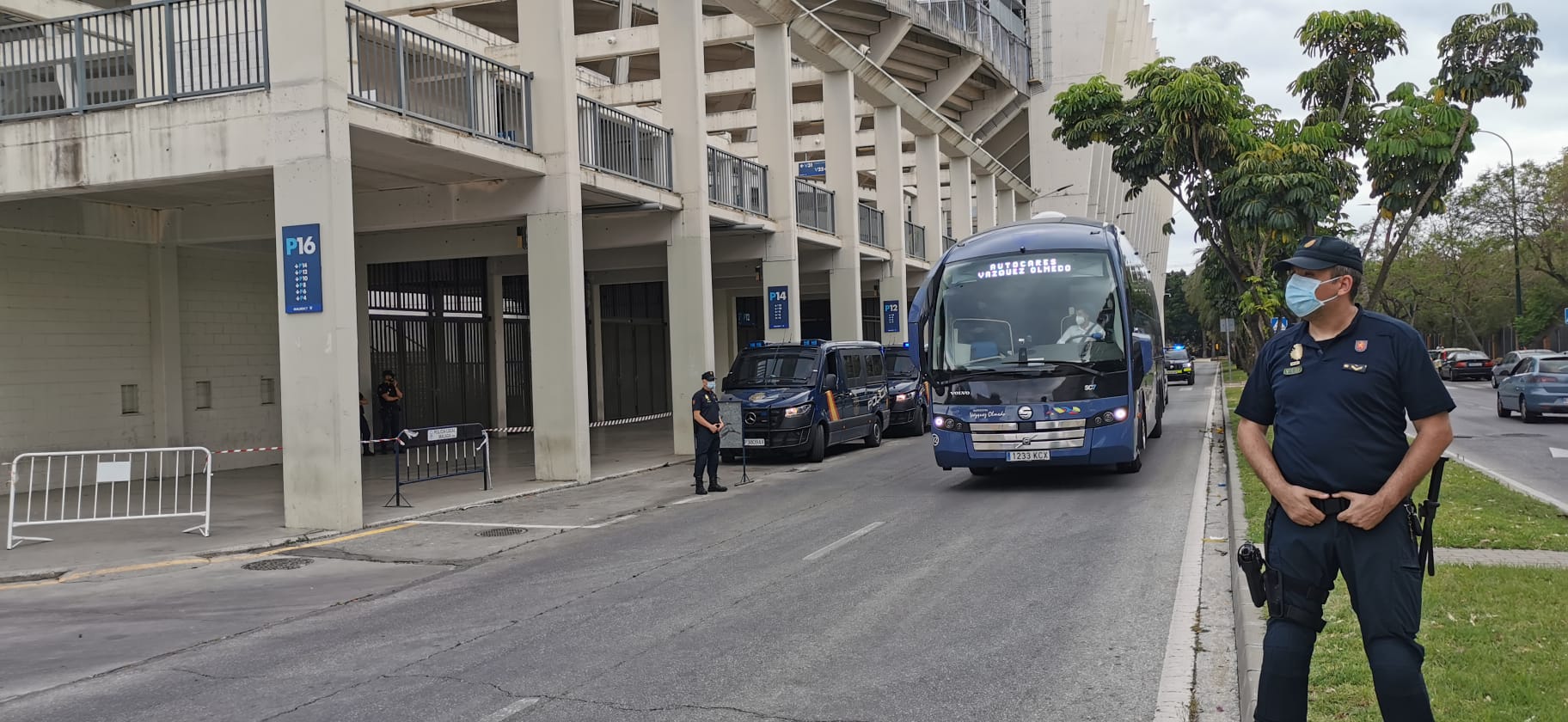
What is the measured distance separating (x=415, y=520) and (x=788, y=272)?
1300cm

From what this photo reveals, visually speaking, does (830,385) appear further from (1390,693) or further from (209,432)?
(1390,693)

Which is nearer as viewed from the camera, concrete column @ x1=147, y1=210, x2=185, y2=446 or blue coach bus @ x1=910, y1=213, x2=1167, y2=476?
blue coach bus @ x1=910, y1=213, x2=1167, y2=476

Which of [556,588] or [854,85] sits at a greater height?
[854,85]

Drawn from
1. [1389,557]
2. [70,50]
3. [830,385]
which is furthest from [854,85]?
[1389,557]

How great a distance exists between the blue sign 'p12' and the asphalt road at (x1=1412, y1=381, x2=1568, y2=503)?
1369 centimetres

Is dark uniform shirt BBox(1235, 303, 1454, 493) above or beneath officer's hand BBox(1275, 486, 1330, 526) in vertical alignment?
above

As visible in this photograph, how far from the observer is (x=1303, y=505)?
13.2ft

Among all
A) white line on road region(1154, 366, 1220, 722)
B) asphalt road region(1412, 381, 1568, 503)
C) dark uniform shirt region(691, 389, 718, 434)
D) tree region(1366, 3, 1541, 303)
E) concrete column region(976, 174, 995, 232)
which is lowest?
asphalt road region(1412, 381, 1568, 503)

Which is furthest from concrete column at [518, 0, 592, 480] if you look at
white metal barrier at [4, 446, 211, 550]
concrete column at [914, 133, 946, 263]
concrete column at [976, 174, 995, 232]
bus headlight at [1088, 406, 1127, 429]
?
concrete column at [976, 174, 995, 232]

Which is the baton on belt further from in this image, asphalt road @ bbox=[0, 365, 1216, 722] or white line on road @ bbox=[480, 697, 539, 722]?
white line on road @ bbox=[480, 697, 539, 722]

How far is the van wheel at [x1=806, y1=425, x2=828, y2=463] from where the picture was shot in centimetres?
1977

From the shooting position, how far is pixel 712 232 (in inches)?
997

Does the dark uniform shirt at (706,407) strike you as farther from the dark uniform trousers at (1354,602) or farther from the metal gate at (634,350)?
the metal gate at (634,350)

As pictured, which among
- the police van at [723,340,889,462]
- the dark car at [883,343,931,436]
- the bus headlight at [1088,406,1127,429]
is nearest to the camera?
the bus headlight at [1088,406,1127,429]
